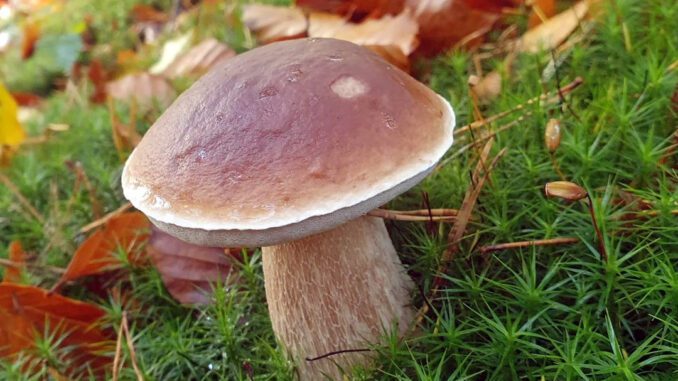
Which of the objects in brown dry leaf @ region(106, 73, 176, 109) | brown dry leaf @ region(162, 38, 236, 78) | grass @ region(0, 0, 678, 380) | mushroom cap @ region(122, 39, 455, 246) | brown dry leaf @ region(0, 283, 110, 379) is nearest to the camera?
mushroom cap @ region(122, 39, 455, 246)

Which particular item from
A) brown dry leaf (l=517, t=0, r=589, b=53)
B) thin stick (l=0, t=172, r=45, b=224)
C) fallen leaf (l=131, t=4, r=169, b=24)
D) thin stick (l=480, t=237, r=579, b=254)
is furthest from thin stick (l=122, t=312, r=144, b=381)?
fallen leaf (l=131, t=4, r=169, b=24)

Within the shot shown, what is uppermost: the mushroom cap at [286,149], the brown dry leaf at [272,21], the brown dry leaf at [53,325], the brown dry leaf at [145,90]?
the mushroom cap at [286,149]

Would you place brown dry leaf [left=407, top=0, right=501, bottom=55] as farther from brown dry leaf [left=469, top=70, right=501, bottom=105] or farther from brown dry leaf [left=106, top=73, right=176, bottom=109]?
brown dry leaf [left=106, top=73, right=176, bottom=109]

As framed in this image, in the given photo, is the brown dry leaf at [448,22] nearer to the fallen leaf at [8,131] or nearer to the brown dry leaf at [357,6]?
the brown dry leaf at [357,6]

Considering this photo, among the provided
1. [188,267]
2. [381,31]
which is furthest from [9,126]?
[381,31]

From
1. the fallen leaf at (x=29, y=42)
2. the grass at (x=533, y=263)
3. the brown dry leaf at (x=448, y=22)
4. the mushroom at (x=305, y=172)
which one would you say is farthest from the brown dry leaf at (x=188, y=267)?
the fallen leaf at (x=29, y=42)

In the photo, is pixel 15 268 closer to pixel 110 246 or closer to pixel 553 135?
pixel 110 246
